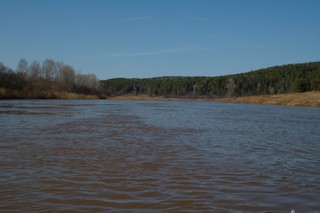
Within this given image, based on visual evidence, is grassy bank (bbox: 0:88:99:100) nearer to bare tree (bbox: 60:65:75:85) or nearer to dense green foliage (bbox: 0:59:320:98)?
dense green foliage (bbox: 0:59:320:98)

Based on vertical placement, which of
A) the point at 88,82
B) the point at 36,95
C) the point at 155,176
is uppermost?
the point at 88,82

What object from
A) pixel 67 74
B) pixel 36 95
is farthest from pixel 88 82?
pixel 36 95

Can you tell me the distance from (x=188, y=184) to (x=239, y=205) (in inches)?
62.1

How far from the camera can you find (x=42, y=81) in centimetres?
11094

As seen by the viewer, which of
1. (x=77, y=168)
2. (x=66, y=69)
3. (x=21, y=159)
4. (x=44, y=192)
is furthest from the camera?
(x=66, y=69)

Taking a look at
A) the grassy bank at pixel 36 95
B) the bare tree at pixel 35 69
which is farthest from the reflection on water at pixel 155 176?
the bare tree at pixel 35 69

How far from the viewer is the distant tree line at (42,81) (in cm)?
9080

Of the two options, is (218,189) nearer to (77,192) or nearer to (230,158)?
(77,192)

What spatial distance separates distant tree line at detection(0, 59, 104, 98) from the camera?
90800mm

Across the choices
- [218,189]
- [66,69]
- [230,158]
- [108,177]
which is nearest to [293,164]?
[230,158]

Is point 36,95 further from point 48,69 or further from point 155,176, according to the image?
point 155,176

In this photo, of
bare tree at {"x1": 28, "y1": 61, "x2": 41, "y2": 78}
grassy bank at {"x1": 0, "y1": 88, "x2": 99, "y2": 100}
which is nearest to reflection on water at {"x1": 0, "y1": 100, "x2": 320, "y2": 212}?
grassy bank at {"x1": 0, "y1": 88, "x2": 99, "y2": 100}

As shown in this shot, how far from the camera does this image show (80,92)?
127m

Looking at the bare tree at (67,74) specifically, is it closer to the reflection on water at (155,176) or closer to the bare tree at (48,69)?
the bare tree at (48,69)
